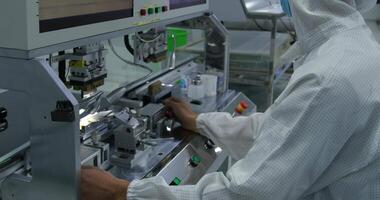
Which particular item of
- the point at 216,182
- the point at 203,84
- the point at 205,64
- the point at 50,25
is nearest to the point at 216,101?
the point at 203,84

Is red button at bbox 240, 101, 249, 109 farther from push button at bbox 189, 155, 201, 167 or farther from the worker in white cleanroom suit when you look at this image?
the worker in white cleanroom suit

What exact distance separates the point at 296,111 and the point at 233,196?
0.89 ft

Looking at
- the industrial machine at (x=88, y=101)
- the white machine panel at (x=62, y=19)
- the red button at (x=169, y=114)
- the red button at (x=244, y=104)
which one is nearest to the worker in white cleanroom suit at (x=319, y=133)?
the industrial machine at (x=88, y=101)

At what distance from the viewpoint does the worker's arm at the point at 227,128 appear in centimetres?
174

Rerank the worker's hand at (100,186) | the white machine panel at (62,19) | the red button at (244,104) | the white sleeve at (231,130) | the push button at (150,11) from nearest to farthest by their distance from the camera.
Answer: the white machine panel at (62,19)
the worker's hand at (100,186)
the push button at (150,11)
the white sleeve at (231,130)
the red button at (244,104)

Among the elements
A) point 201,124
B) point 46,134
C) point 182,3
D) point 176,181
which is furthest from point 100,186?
point 182,3

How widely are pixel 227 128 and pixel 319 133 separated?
0.72 meters

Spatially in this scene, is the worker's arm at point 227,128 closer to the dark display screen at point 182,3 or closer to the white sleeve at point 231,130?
the white sleeve at point 231,130

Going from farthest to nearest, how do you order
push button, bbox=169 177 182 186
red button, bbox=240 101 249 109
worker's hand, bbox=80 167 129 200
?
red button, bbox=240 101 249 109
push button, bbox=169 177 182 186
worker's hand, bbox=80 167 129 200

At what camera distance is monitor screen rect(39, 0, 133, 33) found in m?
1.09

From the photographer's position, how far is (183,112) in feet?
6.06

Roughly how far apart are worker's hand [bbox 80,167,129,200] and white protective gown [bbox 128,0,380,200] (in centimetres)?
3

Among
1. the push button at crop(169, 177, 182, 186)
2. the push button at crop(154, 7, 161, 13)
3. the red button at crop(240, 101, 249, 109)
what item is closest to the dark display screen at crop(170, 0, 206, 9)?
the push button at crop(154, 7, 161, 13)

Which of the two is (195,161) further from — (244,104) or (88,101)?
(244,104)
